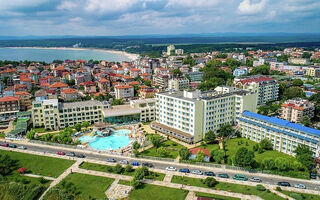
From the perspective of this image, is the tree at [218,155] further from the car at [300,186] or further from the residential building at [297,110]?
the residential building at [297,110]

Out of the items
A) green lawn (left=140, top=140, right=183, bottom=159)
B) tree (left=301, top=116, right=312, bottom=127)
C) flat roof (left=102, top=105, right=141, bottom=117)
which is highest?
flat roof (left=102, top=105, right=141, bottom=117)

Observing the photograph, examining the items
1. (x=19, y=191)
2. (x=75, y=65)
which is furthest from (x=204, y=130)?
(x=75, y=65)

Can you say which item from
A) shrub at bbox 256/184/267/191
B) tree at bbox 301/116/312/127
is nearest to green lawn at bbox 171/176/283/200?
shrub at bbox 256/184/267/191

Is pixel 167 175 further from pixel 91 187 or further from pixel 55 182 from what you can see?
pixel 55 182

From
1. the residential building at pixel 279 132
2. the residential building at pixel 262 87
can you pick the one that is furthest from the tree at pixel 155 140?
the residential building at pixel 262 87

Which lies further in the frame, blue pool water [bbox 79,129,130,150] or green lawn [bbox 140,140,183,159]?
blue pool water [bbox 79,129,130,150]

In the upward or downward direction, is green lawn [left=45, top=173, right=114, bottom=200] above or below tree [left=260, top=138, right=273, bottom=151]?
below

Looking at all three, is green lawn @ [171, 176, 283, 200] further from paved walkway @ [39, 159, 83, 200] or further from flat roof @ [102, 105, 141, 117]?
flat roof @ [102, 105, 141, 117]
